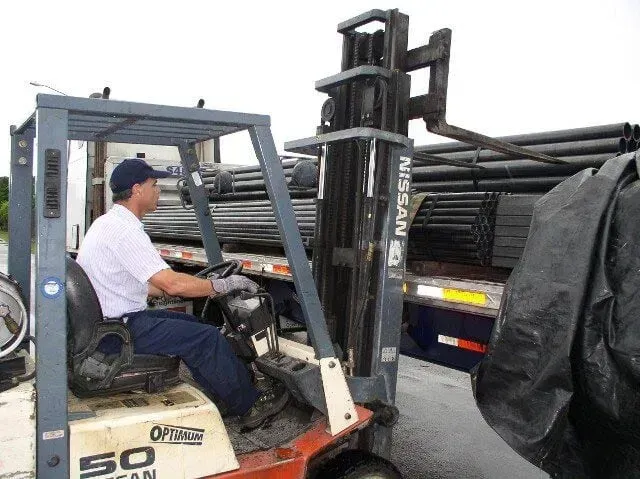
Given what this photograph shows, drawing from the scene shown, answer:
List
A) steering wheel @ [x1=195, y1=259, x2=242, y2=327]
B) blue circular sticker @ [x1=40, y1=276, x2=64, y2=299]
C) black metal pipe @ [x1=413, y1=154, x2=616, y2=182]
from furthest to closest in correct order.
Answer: black metal pipe @ [x1=413, y1=154, x2=616, y2=182] < steering wheel @ [x1=195, y1=259, x2=242, y2=327] < blue circular sticker @ [x1=40, y1=276, x2=64, y2=299]

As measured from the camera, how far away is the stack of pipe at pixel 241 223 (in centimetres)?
479

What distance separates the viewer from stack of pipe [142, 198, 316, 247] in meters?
4.79

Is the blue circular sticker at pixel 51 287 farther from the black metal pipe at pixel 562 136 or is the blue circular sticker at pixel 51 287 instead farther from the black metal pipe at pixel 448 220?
the black metal pipe at pixel 562 136

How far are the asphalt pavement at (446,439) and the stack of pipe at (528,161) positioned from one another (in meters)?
2.01

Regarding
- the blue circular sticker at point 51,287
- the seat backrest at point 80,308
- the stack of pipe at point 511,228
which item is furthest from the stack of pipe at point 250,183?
the blue circular sticker at point 51,287

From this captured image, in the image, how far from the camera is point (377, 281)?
3344mm

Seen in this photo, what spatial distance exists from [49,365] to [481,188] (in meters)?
2.89

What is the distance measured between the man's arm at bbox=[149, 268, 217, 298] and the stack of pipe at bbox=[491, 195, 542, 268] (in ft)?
5.33

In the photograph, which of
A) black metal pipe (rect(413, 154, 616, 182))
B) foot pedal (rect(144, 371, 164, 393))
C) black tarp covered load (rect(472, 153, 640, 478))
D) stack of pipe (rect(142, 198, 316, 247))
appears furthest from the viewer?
stack of pipe (rect(142, 198, 316, 247))

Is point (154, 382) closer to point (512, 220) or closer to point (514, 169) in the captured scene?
point (512, 220)

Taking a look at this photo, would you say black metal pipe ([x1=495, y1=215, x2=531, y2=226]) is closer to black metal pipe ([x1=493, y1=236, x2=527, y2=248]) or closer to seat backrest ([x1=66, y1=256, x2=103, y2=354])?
black metal pipe ([x1=493, y1=236, x2=527, y2=248])

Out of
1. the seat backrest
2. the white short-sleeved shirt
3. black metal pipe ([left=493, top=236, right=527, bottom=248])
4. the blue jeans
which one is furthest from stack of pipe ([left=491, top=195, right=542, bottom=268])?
the seat backrest

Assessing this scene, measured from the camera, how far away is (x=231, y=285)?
3.08 metres

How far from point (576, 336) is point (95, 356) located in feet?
6.67
